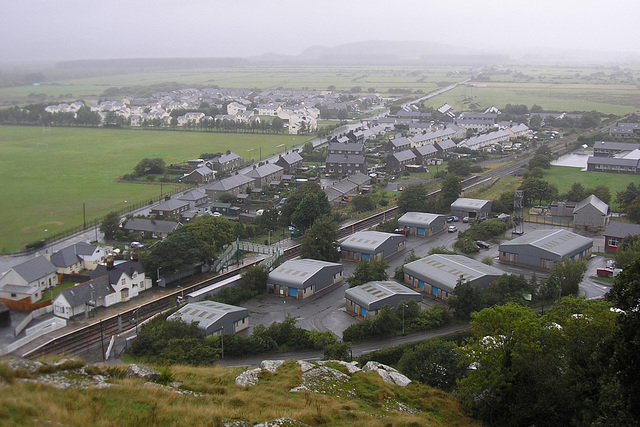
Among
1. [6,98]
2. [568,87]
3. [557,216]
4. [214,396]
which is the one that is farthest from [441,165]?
[568,87]

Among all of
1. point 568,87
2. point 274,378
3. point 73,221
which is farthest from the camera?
point 568,87

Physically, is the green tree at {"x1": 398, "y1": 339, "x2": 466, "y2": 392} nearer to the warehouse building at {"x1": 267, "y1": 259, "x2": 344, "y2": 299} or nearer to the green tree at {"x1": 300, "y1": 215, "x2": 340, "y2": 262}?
the warehouse building at {"x1": 267, "y1": 259, "x2": 344, "y2": 299}

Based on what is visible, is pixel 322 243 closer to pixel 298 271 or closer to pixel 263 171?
pixel 298 271

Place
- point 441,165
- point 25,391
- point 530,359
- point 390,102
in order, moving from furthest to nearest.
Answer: point 390,102
point 441,165
point 530,359
point 25,391

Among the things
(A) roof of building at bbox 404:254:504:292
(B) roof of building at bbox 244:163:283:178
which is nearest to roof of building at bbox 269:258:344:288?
(A) roof of building at bbox 404:254:504:292

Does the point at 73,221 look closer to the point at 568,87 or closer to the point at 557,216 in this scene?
the point at 557,216

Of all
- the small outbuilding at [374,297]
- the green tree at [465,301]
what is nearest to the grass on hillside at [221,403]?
the small outbuilding at [374,297]

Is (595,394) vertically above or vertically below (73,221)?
above
